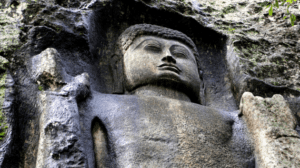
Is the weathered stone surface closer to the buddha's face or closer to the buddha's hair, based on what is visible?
the buddha's face

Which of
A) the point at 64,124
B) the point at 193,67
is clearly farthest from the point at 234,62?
the point at 64,124

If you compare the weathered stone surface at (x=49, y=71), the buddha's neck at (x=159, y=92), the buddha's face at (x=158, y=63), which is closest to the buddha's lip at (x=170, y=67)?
the buddha's face at (x=158, y=63)

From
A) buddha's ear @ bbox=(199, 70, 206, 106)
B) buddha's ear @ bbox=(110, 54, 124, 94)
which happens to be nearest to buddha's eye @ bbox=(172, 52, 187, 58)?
buddha's ear @ bbox=(199, 70, 206, 106)

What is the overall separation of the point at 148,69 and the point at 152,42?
519mm

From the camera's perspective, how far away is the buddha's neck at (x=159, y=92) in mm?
4555

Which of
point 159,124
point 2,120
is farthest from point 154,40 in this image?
point 2,120

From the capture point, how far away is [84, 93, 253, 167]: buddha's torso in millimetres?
3498

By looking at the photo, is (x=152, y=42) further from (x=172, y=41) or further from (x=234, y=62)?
(x=234, y=62)

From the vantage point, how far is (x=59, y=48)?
4.78 meters

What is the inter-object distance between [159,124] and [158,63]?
1152mm

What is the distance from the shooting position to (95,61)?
17.3 feet

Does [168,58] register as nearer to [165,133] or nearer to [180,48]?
[180,48]

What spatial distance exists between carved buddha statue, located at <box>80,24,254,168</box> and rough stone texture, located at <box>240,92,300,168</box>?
153 mm

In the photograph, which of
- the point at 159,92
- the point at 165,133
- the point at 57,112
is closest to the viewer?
the point at 57,112
